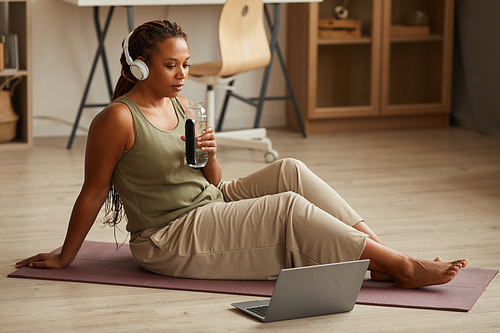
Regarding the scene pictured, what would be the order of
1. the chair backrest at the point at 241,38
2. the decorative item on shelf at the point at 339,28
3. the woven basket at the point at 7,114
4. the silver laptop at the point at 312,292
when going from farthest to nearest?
the decorative item on shelf at the point at 339,28 → the woven basket at the point at 7,114 → the chair backrest at the point at 241,38 → the silver laptop at the point at 312,292

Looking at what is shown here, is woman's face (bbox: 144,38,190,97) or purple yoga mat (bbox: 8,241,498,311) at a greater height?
woman's face (bbox: 144,38,190,97)

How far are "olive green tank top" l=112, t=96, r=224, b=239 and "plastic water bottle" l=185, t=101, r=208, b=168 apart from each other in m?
0.05

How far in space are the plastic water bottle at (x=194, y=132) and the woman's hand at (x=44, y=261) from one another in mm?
472

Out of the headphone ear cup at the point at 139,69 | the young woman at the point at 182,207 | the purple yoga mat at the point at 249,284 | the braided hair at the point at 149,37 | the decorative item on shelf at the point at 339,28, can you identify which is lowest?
the purple yoga mat at the point at 249,284

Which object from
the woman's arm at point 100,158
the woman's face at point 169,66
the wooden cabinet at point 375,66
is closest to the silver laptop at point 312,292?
the woman's arm at point 100,158

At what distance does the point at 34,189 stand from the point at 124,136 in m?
1.30

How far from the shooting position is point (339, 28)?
421cm

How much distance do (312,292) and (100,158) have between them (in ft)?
2.05

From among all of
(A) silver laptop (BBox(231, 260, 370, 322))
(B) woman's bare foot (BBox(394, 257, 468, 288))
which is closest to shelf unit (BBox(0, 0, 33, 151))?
(A) silver laptop (BBox(231, 260, 370, 322))

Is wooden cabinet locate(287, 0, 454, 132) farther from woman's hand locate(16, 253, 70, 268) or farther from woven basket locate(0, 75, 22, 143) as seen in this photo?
woman's hand locate(16, 253, 70, 268)

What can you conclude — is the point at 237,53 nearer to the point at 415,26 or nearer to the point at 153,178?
the point at 415,26

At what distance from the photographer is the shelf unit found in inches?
143

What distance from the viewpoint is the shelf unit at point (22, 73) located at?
11.9ft

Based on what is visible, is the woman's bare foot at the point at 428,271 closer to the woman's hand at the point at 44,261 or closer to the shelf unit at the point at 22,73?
the woman's hand at the point at 44,261
